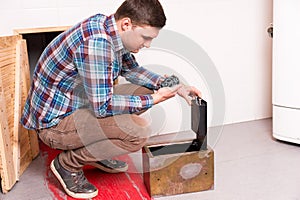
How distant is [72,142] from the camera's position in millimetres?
1476

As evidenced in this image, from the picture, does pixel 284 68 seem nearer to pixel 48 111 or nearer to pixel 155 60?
pixel 155 60

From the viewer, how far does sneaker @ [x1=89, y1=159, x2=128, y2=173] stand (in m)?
1.70

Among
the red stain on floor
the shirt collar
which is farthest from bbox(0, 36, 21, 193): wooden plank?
the shirt collar

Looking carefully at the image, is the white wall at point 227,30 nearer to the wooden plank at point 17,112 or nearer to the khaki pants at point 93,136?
the wooden plank at point 17,112

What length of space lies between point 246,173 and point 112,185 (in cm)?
55

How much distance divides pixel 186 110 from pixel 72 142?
0.84 metres

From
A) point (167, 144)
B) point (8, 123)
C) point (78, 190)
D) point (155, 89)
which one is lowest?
point (78, 190)

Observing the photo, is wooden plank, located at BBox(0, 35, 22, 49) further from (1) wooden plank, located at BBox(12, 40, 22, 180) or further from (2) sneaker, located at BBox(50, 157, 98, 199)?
(2) sneaker, located at BBox(50, 157, 98, 199)

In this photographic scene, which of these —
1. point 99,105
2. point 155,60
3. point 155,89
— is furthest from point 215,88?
point 99,105

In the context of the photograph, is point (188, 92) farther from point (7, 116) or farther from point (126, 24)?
point (7, 116)

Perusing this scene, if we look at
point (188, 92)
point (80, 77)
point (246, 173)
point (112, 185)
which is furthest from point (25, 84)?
point (246, 173)

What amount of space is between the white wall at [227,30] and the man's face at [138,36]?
1.98 feet

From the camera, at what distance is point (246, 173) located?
1653 mm

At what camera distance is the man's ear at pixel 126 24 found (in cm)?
133
